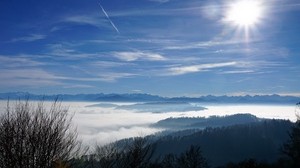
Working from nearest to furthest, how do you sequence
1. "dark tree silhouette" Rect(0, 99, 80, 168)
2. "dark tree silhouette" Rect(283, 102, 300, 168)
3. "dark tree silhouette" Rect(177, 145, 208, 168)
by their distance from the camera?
"dark tree silhouette" Rect(0, 99, 80, 168) → "dark tree silhouette" Rect(283, 102, 300, 168) → "dark tree silhouette" Rect(177, 145, 208, 168)

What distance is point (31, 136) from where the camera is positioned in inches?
753

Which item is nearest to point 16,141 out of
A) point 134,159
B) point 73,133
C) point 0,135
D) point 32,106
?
point 0,135

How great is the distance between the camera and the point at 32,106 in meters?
20.0

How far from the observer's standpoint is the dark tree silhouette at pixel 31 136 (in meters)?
18.8

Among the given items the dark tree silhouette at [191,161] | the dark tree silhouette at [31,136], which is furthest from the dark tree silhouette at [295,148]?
the dark tree silhouette at [31,136]

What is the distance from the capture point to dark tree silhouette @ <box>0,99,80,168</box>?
1880cm

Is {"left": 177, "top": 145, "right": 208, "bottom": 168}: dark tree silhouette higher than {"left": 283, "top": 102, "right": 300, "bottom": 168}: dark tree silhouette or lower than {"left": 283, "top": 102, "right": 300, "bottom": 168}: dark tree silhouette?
lower

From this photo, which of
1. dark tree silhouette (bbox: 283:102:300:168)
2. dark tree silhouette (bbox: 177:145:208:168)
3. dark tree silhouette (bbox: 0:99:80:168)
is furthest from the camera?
dark tree silhouette (bbox: 177:145:208:168)

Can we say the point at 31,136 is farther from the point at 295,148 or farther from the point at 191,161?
the point at 191,161

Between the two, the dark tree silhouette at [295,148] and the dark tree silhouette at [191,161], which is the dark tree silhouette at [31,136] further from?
the dark tree silhouette at [191,161]

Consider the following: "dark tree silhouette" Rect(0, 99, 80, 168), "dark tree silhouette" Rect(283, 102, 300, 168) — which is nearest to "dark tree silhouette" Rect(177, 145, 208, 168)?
"dark tree silhouette" Rect(283, 102, 300, 168)

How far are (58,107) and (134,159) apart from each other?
238 inches

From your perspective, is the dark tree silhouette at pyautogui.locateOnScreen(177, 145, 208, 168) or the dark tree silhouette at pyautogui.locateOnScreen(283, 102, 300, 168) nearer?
the dark tree silhouette at pyautogui.locateOnScreen(283, 102, 300, 168)

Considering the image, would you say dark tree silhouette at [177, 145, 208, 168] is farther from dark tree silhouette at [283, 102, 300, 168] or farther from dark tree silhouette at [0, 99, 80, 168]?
dark tree silhouette at [0, 99, 80, 168]
